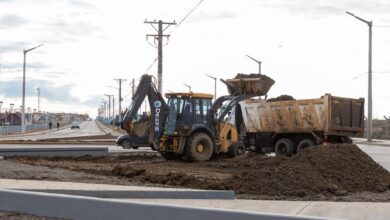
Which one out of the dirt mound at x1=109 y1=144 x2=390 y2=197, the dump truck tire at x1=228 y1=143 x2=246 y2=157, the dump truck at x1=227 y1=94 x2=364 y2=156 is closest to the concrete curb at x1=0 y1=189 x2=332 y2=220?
the dirt mound at x1=109 y1=144 x2=390 y2=197

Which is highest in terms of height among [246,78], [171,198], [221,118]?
[246,78]

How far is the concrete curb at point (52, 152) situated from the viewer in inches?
861

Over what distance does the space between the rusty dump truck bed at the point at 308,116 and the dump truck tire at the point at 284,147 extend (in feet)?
1.44

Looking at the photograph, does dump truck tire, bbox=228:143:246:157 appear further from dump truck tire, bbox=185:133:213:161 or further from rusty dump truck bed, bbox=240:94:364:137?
rusty dump truck bed, bbox=240:94:364:137

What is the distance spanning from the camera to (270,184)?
12422mm

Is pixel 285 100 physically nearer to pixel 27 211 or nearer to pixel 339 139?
pixel 339 139

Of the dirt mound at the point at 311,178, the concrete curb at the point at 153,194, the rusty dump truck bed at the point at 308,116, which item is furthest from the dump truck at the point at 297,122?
the concrete curb at the point at 153,194

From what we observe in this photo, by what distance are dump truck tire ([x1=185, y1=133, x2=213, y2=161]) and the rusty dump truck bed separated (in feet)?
18.1

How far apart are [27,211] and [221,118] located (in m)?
14.2

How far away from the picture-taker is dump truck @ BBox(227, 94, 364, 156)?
23.8 m

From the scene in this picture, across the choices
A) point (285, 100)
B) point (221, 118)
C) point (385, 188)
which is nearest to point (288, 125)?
point (285, 100)

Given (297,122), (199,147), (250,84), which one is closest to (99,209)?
(199,147)

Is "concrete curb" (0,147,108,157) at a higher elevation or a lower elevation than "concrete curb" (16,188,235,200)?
higher

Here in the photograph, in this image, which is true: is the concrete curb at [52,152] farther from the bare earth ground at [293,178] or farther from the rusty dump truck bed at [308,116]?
the rusty dump truck bed at [308,116]
